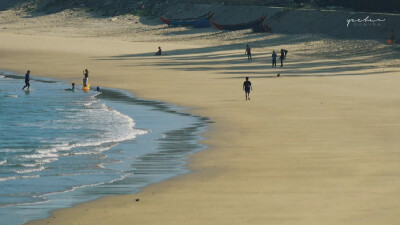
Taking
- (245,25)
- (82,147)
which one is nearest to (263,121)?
(82,147)

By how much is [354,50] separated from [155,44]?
22.0m

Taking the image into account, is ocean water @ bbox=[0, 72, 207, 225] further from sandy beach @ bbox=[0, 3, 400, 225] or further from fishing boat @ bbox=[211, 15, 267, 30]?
fishing boat @ bbox=[211, 15, 267, 30]

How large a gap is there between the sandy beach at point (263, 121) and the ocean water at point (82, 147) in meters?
0.80

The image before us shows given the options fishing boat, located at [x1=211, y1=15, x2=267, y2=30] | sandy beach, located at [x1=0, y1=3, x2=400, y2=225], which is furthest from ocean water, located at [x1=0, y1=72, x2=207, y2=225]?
fishing boat, located at [x1=211, y1=15, x2=267, y2=30]

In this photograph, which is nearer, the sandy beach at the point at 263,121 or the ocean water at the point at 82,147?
the sandy beach at the point at 263,121

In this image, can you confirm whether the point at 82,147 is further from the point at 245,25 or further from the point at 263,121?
the point at 245,25

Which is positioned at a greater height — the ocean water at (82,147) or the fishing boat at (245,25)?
the ocean water at (82,147)

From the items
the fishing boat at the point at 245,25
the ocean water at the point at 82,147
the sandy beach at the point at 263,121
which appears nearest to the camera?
the sandy beach at the point at 263,121

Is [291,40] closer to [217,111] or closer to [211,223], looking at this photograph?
[217,111]

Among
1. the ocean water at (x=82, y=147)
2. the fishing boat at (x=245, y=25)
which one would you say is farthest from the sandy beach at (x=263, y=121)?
the fishing boat at (x=245, y=25)

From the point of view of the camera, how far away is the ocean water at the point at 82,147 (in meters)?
21.7

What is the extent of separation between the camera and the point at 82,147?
29312mm

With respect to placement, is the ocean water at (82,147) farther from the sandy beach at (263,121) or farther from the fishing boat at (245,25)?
the fishing boat at (245,25)

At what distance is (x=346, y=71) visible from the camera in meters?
57.5
